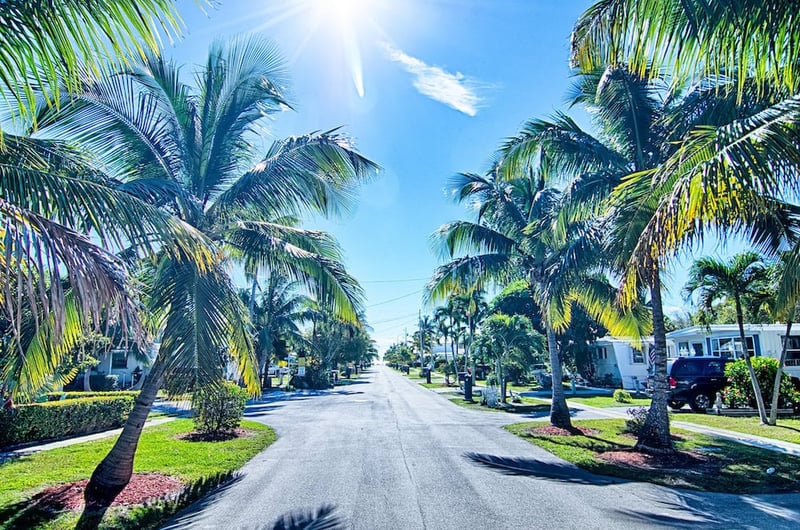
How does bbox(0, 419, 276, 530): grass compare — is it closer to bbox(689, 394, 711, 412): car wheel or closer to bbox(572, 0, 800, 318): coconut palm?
bbox(572, 0, 800, 318): coconut palm

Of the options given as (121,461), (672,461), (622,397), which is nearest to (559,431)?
(672,461)

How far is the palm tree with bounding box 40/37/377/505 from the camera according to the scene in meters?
6.65

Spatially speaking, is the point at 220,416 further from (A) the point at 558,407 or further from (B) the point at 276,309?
(B) the point at 276,309

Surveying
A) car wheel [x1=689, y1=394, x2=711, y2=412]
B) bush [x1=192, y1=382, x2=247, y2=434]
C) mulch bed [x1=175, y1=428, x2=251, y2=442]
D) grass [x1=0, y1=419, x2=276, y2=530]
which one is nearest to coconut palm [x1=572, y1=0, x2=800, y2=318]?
grass [x1=0, y1=419, x2=276, y2=530]

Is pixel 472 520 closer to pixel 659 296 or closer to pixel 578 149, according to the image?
pixel 659 296

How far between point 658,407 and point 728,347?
61.7 feet

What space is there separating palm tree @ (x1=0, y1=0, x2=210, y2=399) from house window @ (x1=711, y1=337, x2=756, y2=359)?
27.2 metres

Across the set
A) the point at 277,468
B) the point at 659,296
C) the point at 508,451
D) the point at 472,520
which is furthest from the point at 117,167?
the point at 659,296

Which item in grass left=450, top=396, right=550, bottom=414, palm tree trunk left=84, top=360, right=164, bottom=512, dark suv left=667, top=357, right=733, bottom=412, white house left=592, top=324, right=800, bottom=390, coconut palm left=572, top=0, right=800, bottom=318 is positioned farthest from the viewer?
white house left=592, top=324, right=800, bottom=390

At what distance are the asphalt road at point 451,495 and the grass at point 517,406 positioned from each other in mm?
8590

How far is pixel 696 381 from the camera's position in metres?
17.6

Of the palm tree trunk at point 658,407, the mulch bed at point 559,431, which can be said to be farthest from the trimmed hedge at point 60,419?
the palm tree trunk at point 658,407

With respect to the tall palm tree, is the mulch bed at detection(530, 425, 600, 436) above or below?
below

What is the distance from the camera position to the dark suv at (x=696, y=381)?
57.2 ft
